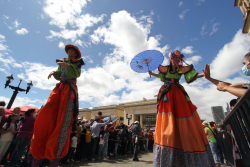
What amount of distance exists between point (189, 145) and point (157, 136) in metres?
0.49

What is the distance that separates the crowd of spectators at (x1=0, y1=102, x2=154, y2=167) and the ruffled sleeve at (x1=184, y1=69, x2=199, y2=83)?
2.29 m

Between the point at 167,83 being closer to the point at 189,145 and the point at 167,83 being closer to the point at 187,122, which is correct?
the point at 187,122

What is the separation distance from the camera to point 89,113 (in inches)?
1599

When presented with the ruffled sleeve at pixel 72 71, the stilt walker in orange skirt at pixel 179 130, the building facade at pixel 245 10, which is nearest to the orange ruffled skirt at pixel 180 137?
the stilt walker in orange skirt at pixel 179 130

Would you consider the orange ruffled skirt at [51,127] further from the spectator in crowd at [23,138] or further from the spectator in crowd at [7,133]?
the spectator in crowd at [7,133]

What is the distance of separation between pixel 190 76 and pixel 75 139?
4704 mm

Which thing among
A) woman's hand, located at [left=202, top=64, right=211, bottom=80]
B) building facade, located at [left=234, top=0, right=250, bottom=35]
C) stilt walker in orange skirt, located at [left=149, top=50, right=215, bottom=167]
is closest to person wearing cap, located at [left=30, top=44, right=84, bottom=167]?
stilt walker in orange skirt, located at [left=149, top=50, right=215, bottom=167]

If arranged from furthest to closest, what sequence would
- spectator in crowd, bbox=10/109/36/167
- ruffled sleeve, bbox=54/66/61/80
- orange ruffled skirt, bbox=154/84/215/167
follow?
spectator in crowd, bbox=10/109/36/167 → ruffled sleeve, bbox=54/66/61/80 → orange ruffled skirt, bbox=154/84/215/167

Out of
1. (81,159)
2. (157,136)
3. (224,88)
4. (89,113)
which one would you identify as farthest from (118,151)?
(89,113)

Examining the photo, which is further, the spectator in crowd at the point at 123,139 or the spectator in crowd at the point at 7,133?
the spectator in crowd at the point at 123,139

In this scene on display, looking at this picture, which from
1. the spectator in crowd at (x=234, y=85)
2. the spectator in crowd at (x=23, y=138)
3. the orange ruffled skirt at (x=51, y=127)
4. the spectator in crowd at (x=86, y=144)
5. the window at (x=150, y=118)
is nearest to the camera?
the spectator in crowd at (x=234, y=85)

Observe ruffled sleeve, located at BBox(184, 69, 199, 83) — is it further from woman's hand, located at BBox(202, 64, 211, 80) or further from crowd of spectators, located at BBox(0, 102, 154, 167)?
crowd of spectators, located at BBox(0, 102, 154, 167)

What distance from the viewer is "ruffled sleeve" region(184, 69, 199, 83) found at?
259 centimetres

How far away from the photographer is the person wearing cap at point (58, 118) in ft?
6.18
